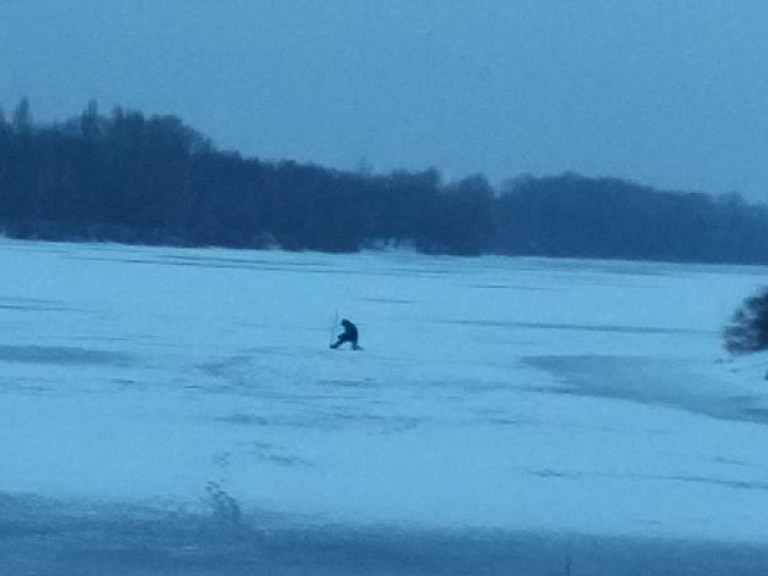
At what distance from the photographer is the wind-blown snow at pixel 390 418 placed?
33.8 ft

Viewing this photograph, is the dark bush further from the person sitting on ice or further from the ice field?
the person sitting on ice

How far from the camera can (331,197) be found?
11788cm

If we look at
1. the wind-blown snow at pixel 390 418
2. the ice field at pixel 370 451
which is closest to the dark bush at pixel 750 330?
the wind-blown snow at pixel 390 418

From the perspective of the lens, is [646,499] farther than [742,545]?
Yes

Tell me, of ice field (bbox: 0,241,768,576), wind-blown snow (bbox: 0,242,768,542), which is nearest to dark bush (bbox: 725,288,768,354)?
wind-blown snow (bbox: 0,242,768,542)

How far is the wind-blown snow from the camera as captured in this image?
1030 cm

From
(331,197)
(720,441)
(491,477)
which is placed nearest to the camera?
(491,477)

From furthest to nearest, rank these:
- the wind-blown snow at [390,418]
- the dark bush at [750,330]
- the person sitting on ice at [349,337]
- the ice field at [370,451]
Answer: the dark bush at [750,330] < the person sitting on ice at [349,337] < the wind-blown snow at [390,418] < the ice field at [370,451]

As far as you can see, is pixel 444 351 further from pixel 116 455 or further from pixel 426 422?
pixel 116 455

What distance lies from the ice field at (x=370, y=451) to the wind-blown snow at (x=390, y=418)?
0.13 ft

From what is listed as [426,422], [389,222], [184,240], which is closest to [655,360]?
[426,422]

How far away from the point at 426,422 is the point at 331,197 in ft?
340

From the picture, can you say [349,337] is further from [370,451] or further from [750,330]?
[370,451]

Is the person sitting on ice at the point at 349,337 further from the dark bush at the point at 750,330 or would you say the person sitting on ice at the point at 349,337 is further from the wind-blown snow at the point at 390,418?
the dark bush at the point at 750,330
